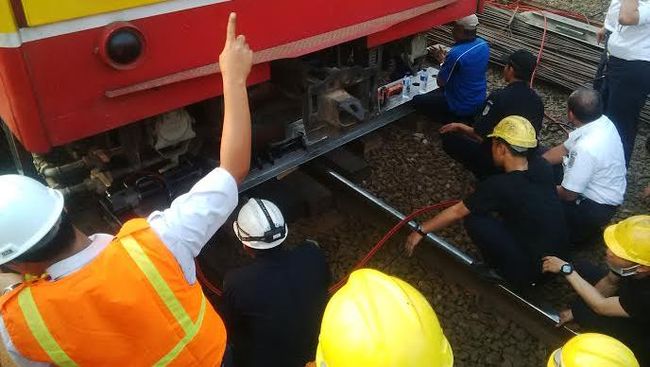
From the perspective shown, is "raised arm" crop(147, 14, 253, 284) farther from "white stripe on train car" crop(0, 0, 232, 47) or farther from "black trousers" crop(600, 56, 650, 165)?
"black trousers" crop(600, 56, 650, 165)

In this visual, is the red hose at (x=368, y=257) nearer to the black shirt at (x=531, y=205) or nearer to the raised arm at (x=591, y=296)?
the black shirt at (x=531, y=205)

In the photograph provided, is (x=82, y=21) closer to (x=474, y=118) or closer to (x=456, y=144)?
(x=456, y=144)

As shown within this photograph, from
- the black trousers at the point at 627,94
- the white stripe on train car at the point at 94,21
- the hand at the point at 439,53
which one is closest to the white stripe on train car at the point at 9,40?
the white stripe on train car at the point at 94,21

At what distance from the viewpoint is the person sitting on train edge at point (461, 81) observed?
492 cm

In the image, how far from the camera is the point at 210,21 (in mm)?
2826

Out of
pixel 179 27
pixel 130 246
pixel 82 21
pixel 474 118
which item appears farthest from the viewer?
pixel 474 118

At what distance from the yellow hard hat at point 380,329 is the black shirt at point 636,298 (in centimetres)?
153

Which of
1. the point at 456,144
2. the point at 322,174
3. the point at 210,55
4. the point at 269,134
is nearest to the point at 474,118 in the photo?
the point at 456,144

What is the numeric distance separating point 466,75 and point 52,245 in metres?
4.13

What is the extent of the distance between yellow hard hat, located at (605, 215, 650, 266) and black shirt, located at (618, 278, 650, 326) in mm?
140

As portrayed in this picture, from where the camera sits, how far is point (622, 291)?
2951 millimetres

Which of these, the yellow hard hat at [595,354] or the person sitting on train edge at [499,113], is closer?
the yellow hard hat at [595,354]

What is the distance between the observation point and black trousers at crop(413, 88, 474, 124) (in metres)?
5.07

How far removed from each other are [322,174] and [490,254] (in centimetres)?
149
